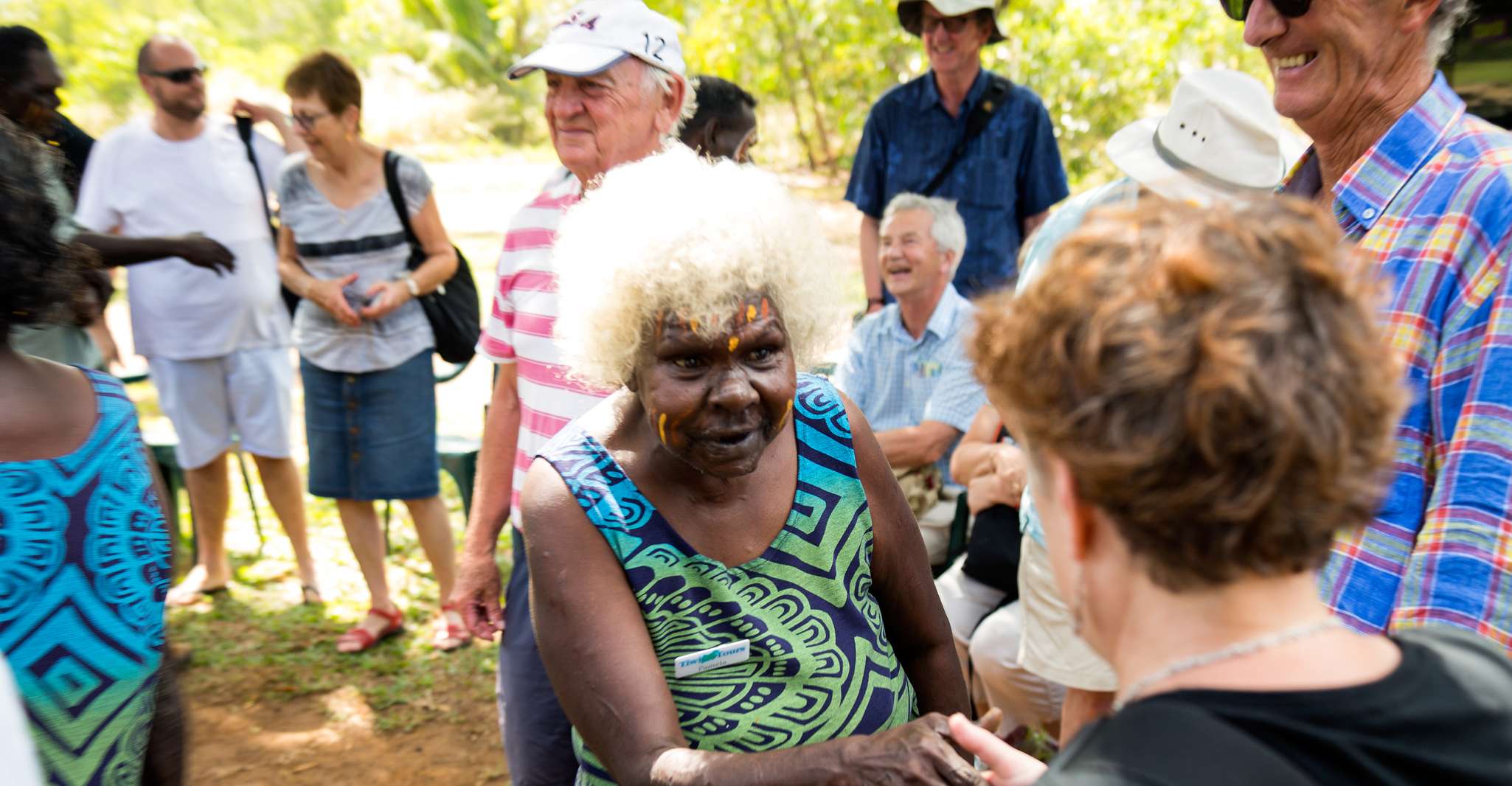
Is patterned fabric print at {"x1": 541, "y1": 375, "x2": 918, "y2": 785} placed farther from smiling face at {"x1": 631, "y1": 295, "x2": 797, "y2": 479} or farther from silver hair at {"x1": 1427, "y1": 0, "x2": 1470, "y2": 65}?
silver hair at {"x1": 1427, "y1": 0, "x2": 1470, "y2": 65}

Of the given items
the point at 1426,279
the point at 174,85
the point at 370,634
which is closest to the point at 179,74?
the point at 174,85

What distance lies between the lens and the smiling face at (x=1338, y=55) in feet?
6.35

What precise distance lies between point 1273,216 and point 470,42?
23.8 meters

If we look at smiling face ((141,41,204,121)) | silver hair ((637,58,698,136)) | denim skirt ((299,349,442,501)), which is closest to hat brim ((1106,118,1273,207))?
silver hair ((637,58,698,136))

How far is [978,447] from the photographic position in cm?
386

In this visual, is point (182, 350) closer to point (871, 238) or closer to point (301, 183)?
point (301, 183)

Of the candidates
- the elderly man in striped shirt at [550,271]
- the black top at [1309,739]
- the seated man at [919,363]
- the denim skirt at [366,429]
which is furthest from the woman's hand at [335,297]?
the black top at [1309,739]

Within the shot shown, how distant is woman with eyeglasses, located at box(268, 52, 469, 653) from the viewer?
4.55 metres

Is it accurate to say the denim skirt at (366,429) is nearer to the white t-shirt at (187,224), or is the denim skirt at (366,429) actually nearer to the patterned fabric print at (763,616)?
the white t-shirt at (187,224)

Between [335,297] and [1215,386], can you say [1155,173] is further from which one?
[335,297]

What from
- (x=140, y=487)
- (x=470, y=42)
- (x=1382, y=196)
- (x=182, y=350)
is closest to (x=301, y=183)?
(x=182, y=350)

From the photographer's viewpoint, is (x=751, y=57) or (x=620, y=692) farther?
(x=751, y=57)

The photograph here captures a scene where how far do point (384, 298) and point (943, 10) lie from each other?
2630 mm

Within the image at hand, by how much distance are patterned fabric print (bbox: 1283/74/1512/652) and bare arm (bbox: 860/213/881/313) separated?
3412 mm
